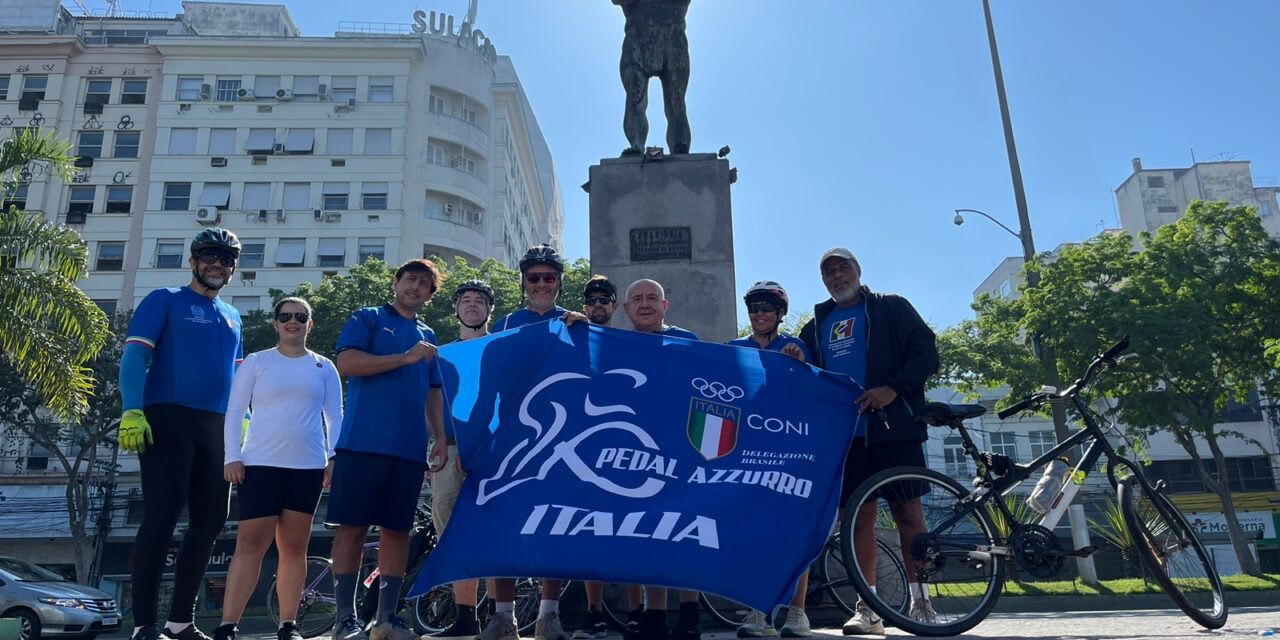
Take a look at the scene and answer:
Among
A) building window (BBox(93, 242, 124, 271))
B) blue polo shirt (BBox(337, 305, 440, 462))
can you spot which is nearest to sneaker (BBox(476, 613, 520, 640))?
blue polo shirt (BBox(337, 305, 440, 462))

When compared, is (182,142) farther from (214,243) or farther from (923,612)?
(923,612)

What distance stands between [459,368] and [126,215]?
4384 centimetres

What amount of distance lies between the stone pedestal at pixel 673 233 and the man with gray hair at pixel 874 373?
2.20m

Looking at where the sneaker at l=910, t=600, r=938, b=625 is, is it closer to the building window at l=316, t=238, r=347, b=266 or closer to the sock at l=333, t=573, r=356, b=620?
the sock at l=333, t=573, r=356, b=620

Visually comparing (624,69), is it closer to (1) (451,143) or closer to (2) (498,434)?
(2) (498,434)

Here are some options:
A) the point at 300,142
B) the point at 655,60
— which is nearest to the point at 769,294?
the point at 655,60

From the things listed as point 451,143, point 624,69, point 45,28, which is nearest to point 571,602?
point 624,69

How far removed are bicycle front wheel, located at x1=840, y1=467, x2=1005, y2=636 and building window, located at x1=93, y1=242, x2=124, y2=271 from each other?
44274mm

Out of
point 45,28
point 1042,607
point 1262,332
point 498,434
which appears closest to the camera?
point 498,434

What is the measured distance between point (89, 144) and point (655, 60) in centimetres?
4329

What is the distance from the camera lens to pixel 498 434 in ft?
14.4

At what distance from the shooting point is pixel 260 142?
141ft

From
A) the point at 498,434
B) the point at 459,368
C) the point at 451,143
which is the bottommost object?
the point at 498,434

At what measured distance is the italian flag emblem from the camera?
438 cm
